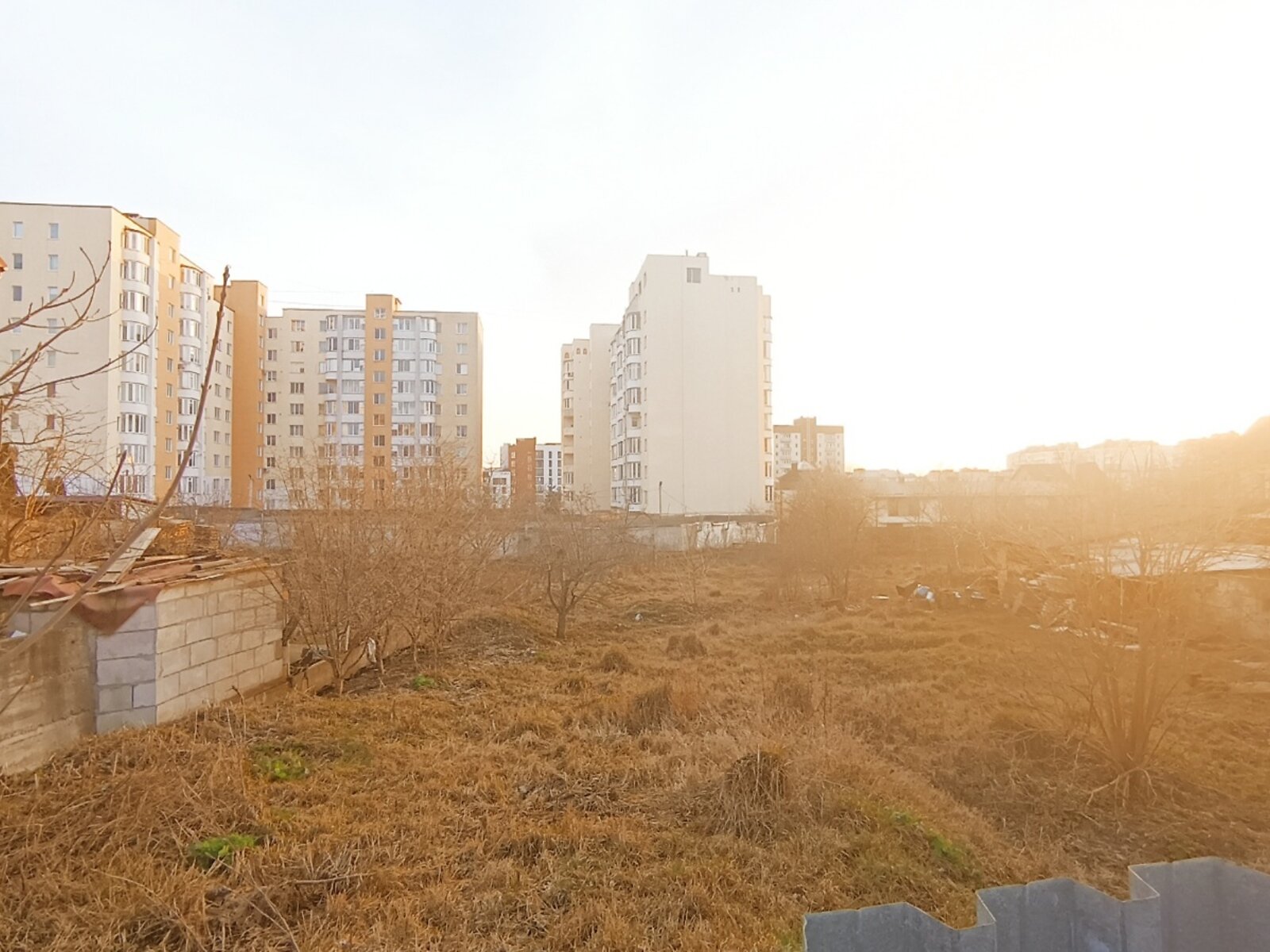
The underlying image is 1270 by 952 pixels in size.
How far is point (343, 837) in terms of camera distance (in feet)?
15.2

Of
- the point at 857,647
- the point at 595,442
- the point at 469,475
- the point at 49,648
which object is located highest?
the point at 595,442

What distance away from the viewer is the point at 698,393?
137ft

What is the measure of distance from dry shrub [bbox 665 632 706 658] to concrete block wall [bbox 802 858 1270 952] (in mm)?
10258

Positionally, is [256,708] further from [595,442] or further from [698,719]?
[595,442]

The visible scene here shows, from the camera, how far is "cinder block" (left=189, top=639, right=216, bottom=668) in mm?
6930

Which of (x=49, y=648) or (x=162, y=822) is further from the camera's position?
(x=49, y=648)

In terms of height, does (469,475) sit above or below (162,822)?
above

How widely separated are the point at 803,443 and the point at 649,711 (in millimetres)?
100304

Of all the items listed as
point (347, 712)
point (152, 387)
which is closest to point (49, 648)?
point (347, 712)

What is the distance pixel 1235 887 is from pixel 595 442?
56121mm

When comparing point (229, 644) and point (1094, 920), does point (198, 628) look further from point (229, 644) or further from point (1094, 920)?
point (1094, 920)

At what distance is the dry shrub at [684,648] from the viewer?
39.0ft

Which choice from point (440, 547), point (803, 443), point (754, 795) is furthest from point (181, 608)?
point (803, 443)

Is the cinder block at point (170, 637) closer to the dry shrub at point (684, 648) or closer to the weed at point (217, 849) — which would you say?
the weed at point (217, 849)
